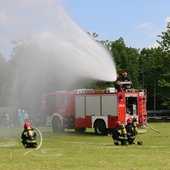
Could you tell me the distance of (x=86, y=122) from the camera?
86.8ft

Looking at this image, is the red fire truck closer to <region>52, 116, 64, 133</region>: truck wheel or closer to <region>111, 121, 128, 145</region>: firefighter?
<region>52, 116, 64, 133</region>: truck wheel

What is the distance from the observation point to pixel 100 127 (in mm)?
25734

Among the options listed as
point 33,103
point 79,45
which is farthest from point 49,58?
point 33,103

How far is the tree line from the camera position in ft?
101

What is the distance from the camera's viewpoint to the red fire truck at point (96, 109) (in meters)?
25.2

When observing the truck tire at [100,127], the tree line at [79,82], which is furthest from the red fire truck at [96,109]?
the tree line at [79,82]

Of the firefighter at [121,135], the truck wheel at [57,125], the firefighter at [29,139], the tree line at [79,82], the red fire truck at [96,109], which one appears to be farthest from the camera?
the tree line at [79,82]

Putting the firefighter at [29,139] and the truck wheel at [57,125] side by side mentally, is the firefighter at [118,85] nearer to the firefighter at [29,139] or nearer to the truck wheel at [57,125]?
the truck wheel at [57,125]

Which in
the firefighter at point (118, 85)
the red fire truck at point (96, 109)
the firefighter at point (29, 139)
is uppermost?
the firefighter at point (118, 85)

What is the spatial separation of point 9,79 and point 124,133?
1679 centimetres

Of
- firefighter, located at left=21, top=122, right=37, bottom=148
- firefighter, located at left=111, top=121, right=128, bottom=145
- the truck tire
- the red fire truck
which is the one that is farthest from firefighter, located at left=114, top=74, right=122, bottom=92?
firefighter, located at left=21, top=122, right=37, bottom=148

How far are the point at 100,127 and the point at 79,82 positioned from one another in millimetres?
16169

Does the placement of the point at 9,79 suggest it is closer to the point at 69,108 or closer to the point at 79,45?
the point at 69,108

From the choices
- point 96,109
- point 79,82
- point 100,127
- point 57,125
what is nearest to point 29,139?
point 100,127
